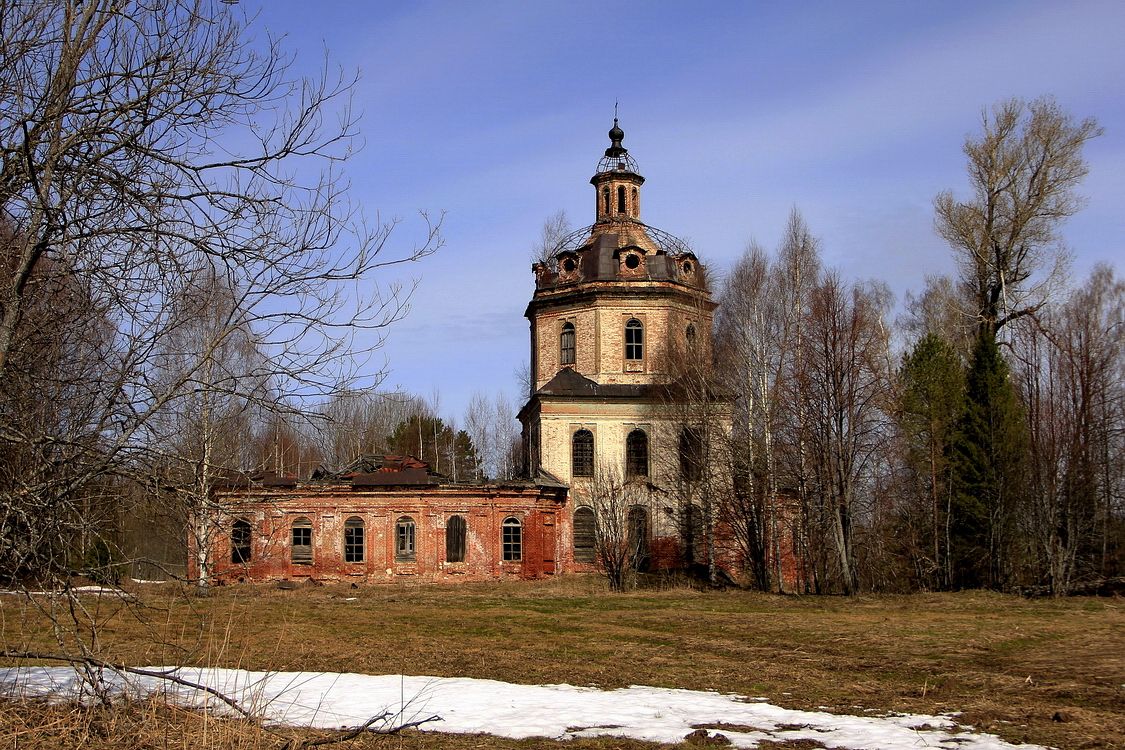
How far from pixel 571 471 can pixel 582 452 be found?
83 centimetres

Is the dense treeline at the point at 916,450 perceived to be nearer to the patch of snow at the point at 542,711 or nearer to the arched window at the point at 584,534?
the arched window at the point at 584,534

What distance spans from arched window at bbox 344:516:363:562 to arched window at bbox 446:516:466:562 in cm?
297

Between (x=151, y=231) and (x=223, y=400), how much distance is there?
50.5 inches

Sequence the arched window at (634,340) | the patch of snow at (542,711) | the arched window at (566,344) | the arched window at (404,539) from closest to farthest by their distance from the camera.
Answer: the patch of snow at (542,711), the arched window at (404,539), the arched window at (634,340), the arched window at (566,344)

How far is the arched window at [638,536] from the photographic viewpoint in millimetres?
31750

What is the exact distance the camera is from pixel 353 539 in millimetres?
34438

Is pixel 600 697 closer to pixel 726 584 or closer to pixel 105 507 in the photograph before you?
pixel 105 507

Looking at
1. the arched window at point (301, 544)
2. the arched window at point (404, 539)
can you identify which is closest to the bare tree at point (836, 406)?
the arched window at point (404, 539)

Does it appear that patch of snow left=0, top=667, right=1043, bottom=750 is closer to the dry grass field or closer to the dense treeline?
the dry grass field

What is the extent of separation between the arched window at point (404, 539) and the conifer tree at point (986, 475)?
17524 mm

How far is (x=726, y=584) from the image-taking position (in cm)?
3275

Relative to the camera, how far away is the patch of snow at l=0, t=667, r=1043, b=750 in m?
8.42

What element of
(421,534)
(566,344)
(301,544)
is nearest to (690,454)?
(566,344)

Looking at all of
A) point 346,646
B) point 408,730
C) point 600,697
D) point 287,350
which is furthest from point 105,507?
point 346,646
